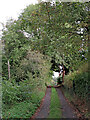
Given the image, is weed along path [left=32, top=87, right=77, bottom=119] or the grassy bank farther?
weed along path [left=32, top=87, right=77, bottom=119]

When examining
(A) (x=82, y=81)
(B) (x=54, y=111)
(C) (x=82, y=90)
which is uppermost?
(A) (x=82, y=81)

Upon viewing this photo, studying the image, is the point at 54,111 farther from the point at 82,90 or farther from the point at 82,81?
the point at 82,81

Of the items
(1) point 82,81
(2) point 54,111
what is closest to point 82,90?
(1) point 82,81

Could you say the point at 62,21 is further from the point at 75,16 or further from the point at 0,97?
the point at 0,97

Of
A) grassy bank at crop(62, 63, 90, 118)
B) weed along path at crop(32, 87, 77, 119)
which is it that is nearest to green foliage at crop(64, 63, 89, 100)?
grassy bank at crop(62, 63, 90, 118)

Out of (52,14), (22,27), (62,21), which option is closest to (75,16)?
(62,21)

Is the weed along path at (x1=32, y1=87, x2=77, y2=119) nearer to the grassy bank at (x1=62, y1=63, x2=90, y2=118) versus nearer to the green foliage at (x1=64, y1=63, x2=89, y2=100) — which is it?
the grassy bank at (x1=62, y1=63, x2=90, y2=118)

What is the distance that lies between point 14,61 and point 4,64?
5.01 ft

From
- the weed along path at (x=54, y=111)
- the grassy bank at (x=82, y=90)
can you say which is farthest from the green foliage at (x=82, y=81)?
the weed along path at (x=54, y=111)

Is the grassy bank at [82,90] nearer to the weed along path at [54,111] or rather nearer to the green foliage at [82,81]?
the green foliage at [82,81]

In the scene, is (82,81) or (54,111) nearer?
(54,111)

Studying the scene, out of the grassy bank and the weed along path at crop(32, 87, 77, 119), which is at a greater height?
the grassy bank

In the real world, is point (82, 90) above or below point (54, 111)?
above

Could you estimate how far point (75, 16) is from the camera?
5.43 metres
